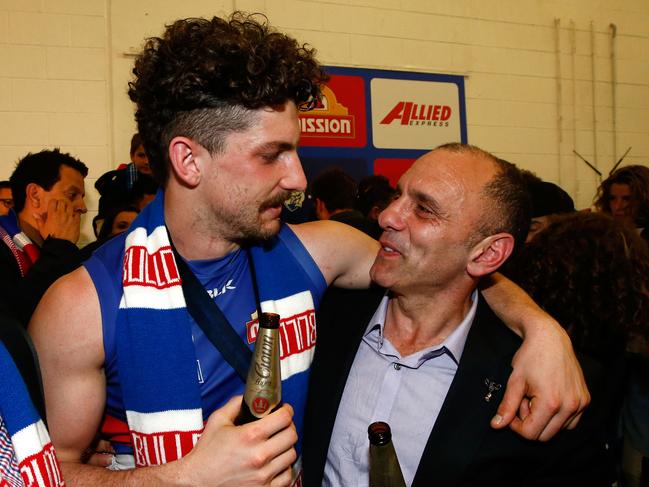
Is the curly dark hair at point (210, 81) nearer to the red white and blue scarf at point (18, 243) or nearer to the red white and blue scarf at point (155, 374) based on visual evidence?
the red white and blue scarf at point (155, 374)

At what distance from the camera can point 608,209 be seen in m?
4.46

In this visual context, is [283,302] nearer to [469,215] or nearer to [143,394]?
[143,394]

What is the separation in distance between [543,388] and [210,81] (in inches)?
42.4

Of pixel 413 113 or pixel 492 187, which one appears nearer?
pixel 492 187

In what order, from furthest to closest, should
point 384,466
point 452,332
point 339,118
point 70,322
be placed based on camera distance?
point 339,118
point 452,332
point 70,322
point 384,466

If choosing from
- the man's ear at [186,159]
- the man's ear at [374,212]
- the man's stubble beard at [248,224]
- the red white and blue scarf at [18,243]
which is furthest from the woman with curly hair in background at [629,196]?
the red white and blue scarf at [18,243]

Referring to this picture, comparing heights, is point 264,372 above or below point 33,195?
below

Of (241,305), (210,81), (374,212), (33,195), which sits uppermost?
(210,81)

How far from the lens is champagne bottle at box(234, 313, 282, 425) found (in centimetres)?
104

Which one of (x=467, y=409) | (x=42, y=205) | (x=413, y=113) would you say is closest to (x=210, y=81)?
(x=467, y=409)

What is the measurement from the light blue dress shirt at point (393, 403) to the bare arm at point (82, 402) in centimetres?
41

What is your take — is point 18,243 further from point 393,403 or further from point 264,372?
point 264,372

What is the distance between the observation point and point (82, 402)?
1297 mm

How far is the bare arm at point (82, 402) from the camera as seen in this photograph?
109 cm
